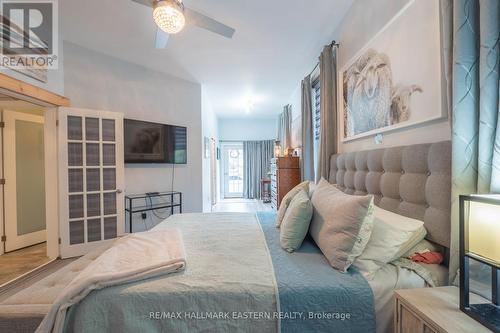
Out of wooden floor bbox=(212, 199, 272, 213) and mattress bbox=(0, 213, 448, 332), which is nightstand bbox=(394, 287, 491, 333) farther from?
wooden floor bbox=(212, 199, 272, 213)

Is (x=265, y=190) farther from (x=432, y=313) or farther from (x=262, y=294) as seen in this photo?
(x=432, y=313)

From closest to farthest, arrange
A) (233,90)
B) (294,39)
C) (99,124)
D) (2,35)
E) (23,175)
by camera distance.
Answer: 1. (2,35)
2. (294,39)
3. (99,124)
4. (23,175)
5. (233,90)

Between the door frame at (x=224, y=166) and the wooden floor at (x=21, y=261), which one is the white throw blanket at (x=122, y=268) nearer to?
the wooden floor at (x=21, y=261)

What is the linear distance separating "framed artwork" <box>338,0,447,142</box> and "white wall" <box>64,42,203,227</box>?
9.61 ft

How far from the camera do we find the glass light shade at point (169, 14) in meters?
1.51

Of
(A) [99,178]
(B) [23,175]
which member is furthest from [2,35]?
(B) [23,175]

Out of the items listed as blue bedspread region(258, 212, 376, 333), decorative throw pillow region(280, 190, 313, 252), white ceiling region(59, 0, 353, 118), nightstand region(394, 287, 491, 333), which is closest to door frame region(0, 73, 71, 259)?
white ceiling region(59, 0, 353, 118)

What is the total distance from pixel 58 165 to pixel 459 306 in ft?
12.2

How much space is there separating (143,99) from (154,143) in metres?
0.73

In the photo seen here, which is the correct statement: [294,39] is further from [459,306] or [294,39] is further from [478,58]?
[459,306]

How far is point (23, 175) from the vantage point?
128 inches

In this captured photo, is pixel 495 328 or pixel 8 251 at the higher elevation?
pixel 495 328

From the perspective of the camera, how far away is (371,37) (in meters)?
1.87

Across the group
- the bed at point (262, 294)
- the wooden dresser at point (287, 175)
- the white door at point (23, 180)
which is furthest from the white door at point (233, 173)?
the bed at point (262, 294)
